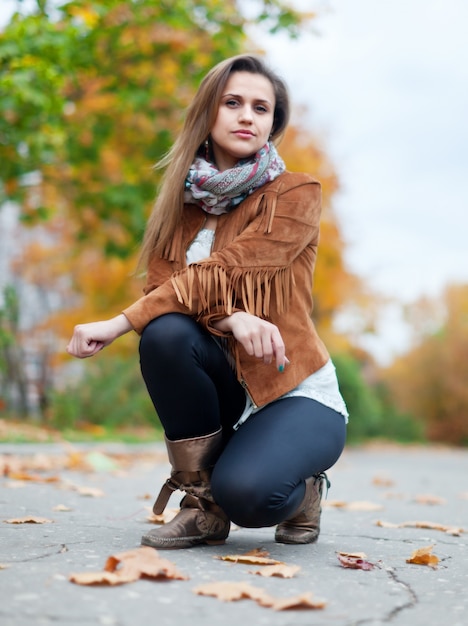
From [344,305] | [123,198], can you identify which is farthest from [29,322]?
[123,198]

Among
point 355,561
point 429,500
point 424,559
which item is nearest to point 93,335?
point 355,561

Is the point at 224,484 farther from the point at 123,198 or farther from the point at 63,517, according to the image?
the point at 123,198

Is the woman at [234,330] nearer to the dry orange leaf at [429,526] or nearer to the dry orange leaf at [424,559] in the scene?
the dry orange leaf at [424,559]

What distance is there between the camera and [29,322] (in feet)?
54.7

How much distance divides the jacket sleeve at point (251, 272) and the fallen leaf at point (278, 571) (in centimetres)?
84

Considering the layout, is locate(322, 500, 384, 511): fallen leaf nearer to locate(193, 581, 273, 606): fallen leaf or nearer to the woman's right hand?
the woman's right hand

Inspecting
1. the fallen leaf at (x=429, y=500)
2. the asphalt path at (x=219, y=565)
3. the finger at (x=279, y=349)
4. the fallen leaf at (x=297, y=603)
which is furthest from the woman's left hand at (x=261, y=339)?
the fallen leaf at (x=429, y=500)

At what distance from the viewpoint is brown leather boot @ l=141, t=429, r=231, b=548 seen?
262cm

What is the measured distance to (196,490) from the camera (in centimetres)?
267

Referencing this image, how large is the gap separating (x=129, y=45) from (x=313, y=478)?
7804mm

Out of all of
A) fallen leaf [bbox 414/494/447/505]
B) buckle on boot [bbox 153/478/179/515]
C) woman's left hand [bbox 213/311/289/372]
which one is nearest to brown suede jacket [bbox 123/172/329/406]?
woman's left hand [bbox 213/311/289/372]

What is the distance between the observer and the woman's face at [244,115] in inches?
115

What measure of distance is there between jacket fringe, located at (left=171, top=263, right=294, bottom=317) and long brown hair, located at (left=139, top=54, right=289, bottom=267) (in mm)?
270

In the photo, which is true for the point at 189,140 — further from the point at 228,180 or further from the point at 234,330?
the point at 234,330
